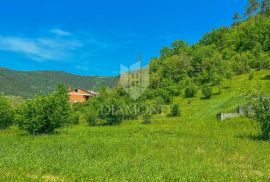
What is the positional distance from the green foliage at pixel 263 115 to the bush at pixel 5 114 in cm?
2967

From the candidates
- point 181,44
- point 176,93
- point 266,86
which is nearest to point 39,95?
point 266,86

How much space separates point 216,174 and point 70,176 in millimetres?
5331

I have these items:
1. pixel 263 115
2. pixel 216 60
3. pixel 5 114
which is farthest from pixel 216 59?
pixel 263 115

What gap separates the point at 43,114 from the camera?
99.1 ft

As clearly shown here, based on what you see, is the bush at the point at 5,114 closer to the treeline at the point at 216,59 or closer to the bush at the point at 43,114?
the bush at the point at 43,114

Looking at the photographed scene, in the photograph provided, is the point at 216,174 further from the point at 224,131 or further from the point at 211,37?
the point at 211,37

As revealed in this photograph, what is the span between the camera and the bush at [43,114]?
30.1 m

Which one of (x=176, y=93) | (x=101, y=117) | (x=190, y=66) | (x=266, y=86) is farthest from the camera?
(x=190, y=66)

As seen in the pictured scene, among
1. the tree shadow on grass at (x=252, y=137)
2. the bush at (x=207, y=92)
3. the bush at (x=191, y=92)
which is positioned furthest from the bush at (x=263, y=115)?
the bush at (x=191, y=92)

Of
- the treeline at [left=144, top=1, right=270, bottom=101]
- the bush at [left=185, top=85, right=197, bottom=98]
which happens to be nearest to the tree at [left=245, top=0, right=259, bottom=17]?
the treeline at [left=144, top=1, right=270, bottom=101]

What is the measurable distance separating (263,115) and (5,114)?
30505 mm

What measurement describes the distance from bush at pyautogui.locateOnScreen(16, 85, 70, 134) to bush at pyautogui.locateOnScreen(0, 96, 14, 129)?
1290cm

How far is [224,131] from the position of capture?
30016mm

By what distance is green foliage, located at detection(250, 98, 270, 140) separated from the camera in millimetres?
25531
